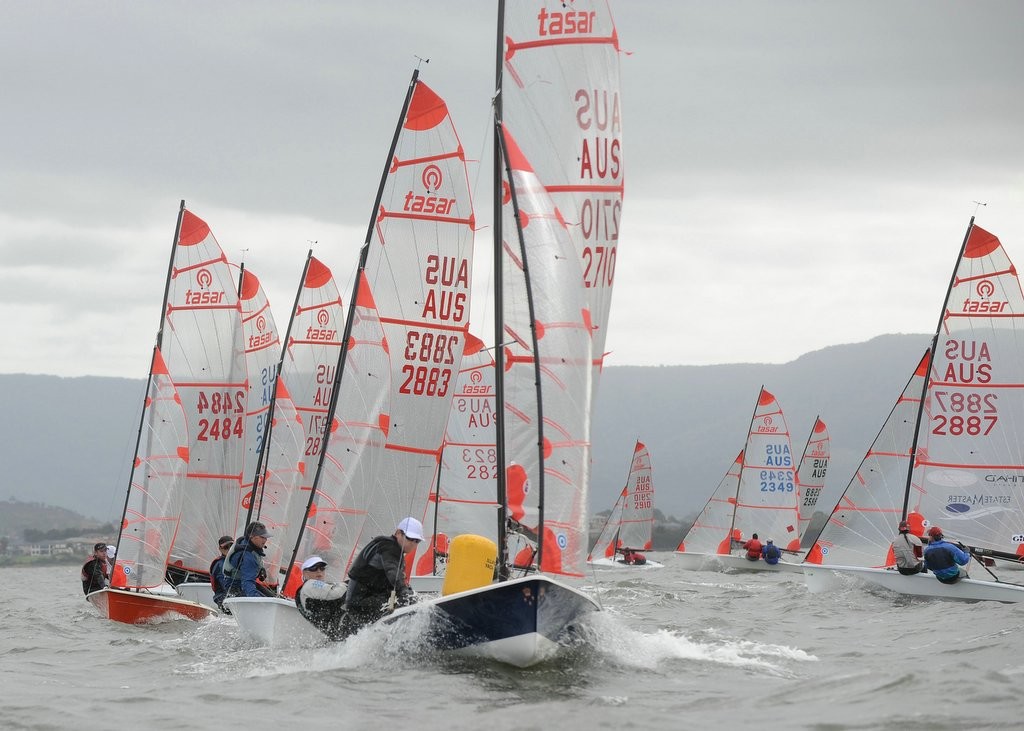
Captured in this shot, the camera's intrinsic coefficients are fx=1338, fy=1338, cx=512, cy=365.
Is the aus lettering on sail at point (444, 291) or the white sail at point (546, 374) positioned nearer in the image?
the white sail at point (546, 374)

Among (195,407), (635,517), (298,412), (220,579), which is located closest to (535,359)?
(220,579)

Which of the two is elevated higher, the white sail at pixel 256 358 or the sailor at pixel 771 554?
the white sail at pixel 256 358

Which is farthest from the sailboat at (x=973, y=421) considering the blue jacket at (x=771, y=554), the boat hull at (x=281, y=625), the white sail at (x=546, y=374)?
the blue jacket at (x=771, y=554)

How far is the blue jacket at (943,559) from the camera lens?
70.1ft

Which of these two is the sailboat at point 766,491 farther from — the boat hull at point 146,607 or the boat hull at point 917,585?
the boat hull at point 146,607

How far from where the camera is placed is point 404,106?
18.7 metres

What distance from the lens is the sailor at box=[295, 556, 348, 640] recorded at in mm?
14492

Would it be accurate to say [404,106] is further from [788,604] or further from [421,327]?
[788,604]

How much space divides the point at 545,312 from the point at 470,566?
105 inches

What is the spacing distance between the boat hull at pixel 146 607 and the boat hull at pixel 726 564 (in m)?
24.0

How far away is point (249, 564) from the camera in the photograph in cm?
1703

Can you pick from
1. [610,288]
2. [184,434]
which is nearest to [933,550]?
[610,288]

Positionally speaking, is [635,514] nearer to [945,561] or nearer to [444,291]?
[945,561]

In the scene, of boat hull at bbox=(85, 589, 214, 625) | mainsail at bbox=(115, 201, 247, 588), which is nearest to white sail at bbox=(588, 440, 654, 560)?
mainsail at bbox=(115, 201, 247, 588)
